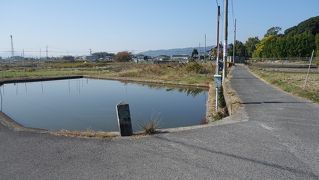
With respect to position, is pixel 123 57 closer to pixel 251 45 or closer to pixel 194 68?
pixel 251 45

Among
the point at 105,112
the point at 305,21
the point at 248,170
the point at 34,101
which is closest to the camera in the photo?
the point at 248,170

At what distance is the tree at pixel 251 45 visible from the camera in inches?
4945

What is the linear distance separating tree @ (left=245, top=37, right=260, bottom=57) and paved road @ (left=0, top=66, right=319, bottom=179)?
119 m

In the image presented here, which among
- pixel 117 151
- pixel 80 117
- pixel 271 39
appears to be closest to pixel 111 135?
pixel 117 151

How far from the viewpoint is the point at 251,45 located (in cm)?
12631

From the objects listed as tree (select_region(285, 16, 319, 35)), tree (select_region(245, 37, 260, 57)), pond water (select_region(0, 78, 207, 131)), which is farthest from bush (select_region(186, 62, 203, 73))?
tree (select_region(245, 37, 260, 57))

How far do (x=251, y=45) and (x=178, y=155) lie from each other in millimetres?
123932

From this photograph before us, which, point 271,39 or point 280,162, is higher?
point 271,39

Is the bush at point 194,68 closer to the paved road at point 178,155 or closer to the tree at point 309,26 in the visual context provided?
the paved road at point 178,155

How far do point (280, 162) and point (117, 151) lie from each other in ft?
10.2

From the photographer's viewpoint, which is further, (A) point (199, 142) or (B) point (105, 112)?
(B) point (105, 112)

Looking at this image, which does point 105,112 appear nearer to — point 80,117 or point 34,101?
point 80,117

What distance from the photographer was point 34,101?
2731 centimetres

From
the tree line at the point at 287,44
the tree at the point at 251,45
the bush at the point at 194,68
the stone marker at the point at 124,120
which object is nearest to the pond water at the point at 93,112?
the stone marker at the point at 124,120
